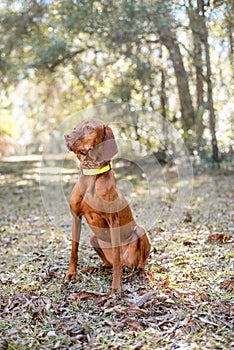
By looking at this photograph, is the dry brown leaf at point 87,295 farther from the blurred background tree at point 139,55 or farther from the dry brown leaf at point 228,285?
the blurred background tree at point 139,55

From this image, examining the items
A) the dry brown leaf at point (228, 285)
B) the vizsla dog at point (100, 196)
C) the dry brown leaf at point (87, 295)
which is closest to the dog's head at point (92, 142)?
the vizsla dog at point (100, 196)

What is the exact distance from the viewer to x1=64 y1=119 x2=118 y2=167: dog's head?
11.0 feet

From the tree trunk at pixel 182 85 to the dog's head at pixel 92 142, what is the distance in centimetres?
798

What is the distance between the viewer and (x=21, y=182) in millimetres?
12133

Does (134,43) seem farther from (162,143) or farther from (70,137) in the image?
(70,137)

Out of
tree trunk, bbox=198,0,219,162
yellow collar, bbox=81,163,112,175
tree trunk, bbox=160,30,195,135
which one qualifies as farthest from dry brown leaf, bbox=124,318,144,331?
tree trunk, bbox=160,30,195,135

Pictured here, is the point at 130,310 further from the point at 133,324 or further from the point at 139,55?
the point at 139,55

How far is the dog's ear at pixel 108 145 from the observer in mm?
3529

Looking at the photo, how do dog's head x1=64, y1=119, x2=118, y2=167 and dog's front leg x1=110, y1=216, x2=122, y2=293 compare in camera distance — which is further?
dog's front leg x1=110, y1=216, x2=122, y2=293

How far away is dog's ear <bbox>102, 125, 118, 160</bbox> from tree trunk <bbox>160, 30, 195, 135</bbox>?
26.1 ft

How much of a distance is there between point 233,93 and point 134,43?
261 cm

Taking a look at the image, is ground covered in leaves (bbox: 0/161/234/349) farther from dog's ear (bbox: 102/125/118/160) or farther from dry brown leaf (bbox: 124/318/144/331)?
dog's ear (bbox: 102/125/118/160)

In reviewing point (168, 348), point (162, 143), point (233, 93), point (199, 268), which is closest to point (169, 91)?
point (162, 143)

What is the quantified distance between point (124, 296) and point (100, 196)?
31.6 inches
